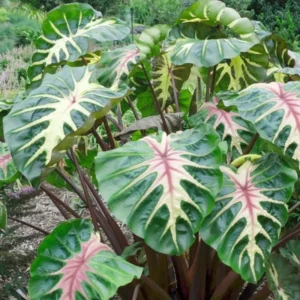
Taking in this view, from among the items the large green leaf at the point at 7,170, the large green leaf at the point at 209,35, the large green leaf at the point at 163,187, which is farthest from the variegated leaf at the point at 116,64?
the large green leaf at the point at 163,187

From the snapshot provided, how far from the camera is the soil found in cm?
191

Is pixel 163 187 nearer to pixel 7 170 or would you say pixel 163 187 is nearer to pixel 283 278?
pixel 283 278

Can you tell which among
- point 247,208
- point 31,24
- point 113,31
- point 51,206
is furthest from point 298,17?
point 247,208

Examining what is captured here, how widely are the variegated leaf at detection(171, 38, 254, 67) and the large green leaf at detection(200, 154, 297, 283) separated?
1.09 feet

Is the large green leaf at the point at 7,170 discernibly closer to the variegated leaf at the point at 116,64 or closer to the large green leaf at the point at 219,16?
the variegated leaf at the point at 116,64

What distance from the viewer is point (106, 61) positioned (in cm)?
178

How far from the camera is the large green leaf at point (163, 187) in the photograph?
3.49ft

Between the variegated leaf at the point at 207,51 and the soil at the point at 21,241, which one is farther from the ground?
the variegated leaf at the point at 207,51

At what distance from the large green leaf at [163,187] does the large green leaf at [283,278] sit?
34cm

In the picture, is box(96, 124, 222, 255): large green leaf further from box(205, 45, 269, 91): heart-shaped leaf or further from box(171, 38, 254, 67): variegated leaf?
box(205, 45, 269, 91): heart-shaped leaf

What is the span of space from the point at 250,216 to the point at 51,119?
1.74 feet

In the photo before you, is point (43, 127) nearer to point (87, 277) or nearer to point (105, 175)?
point (105, 175)

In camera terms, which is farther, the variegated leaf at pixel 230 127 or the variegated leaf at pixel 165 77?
the variegated leaf at pixel 165 77

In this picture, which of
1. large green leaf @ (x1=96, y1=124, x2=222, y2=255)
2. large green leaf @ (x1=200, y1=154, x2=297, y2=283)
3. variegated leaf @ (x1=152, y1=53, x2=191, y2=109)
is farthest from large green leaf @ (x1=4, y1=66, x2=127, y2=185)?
variegated leaf @ (x1=152, y1=53, x2=191, y2=109)
